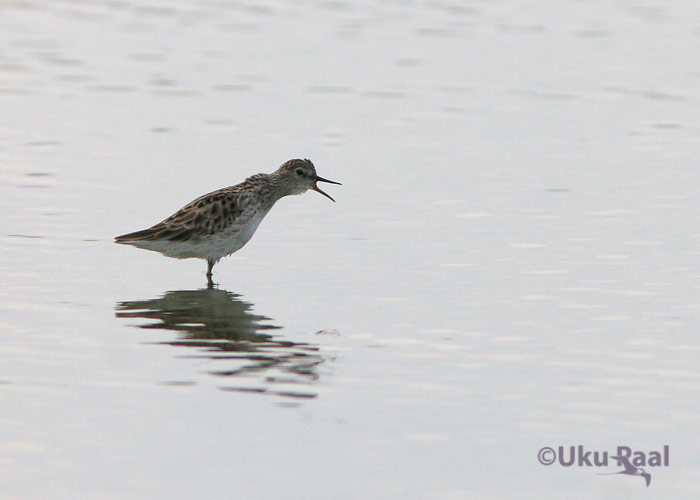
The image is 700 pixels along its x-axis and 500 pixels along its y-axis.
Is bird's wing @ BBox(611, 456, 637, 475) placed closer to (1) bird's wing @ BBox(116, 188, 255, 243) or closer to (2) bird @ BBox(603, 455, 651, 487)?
(2) bird @ BBox(603, 455, 651, 487)

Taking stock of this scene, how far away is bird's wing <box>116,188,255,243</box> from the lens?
18.0m

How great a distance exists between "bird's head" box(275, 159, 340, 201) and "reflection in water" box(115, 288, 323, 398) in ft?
Result: 7.88

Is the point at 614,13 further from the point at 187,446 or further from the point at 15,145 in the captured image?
the point at 187,446

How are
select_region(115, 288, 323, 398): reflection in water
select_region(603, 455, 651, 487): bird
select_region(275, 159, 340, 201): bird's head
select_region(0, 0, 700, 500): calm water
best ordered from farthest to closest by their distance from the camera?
select_region(275, 159, 340, 201): bird's head → select_region(115, 288, 323, 398): reflection in water → select_region(0, 0, 700, 500): calm water → select_region(603, 455, 651, 487): bird

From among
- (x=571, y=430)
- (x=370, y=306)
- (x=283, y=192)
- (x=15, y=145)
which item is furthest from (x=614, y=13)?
(x=571, y=430)

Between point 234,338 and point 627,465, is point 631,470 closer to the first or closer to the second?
point 627,465

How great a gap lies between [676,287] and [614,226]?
3.49m

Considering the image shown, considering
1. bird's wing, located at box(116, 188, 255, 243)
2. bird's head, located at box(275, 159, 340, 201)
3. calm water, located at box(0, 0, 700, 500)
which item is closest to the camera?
calm water, located at box(0, 0, 700, 500)

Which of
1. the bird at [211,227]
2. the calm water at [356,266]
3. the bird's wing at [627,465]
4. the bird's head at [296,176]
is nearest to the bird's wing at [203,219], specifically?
the bird at [211,227]

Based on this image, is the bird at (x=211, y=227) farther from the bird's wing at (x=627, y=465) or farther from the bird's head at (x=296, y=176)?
the bird's wing at (x=627, y=465)

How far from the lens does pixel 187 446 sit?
37.9ft

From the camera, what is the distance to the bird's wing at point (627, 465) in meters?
11.3

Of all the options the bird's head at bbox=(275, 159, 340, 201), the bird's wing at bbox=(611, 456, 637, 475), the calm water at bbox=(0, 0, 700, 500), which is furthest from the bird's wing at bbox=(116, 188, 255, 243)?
the bird's wing at bbox=(611, 456, 637, 475)

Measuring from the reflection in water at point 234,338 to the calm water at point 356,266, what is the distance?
5 centimetres
